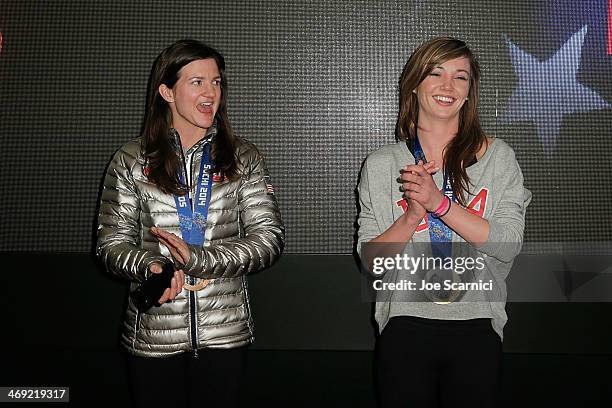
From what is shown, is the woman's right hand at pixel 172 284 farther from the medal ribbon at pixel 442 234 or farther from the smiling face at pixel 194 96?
the medal ribbon at pixel 442 234

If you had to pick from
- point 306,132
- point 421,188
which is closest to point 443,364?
point 421,188

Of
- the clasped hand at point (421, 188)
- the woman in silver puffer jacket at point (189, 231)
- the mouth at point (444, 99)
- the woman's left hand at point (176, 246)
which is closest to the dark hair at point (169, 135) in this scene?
the woman in silver puffer jacket at point (189, 231)

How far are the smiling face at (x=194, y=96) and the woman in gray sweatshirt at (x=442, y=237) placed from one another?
2.10ft

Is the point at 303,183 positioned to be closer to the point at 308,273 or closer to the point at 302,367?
the point at 308,273

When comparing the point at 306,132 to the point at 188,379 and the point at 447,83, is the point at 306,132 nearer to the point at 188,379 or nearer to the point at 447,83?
the point at 447,83

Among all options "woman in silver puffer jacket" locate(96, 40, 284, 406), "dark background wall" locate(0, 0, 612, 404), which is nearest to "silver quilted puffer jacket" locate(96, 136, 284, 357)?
"woman in silver puffer jacket" locate(96, 40, 284, 406)

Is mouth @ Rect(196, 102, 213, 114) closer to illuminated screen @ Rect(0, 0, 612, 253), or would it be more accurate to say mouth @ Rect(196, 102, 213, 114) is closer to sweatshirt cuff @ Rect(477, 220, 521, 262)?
illuminated screen @ Rect(0, 0, 612, 253)

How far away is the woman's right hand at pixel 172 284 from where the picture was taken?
5.22 feet

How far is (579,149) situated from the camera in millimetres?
2805

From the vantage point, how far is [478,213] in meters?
1.71

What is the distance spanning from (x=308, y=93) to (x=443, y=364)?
1.67m

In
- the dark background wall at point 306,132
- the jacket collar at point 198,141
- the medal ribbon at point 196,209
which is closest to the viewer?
the medal ribbon at point 196,209

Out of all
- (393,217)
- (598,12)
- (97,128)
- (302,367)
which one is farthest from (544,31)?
(97,128)

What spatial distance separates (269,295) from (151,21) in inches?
62.8
